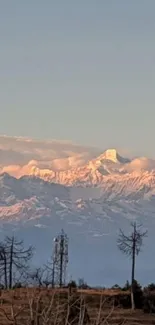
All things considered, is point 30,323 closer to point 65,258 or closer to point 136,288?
point 136,288

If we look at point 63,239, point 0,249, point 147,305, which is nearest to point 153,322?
point 147,305

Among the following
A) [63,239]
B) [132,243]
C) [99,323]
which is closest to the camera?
[99,323]

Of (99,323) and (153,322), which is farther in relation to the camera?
(153,322)

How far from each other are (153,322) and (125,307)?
1273cm

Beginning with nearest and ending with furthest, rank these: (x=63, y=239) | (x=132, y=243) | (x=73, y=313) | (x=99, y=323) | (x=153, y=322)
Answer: (x=99, y=323), (x=73, y=313), (x=153, y=322), (x=132, y=243), (x=63, y=239)

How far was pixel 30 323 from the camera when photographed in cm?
1578

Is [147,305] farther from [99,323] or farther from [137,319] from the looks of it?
[99,323]

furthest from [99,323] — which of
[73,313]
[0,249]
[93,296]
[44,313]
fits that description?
[0,249]

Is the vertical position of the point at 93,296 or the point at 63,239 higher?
the point at 63,239

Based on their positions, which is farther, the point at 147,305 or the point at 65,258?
the point at 65,258

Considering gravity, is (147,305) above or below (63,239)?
below

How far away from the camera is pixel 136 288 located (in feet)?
218

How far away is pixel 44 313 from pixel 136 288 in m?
51.7

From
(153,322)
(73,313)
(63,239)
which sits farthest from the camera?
(63,239)
